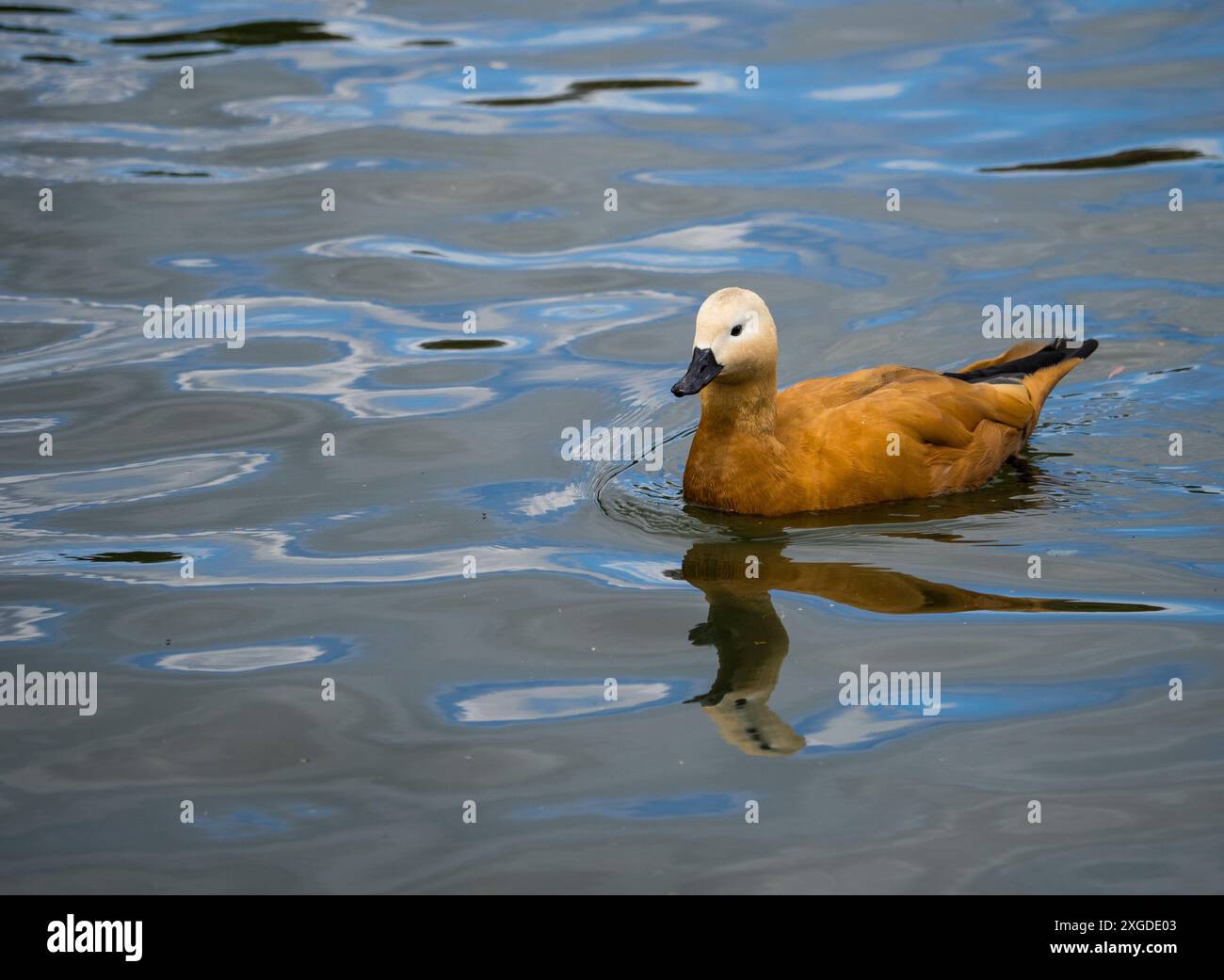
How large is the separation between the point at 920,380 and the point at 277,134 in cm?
742

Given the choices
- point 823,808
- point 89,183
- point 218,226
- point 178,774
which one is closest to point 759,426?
point 823,808

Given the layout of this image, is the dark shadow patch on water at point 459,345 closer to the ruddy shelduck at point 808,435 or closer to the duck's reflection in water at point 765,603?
the ruddy shelduck at point 808,435

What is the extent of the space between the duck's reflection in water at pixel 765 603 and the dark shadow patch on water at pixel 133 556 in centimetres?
246

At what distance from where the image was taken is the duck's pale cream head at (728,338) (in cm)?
720

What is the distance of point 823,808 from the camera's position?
535cm

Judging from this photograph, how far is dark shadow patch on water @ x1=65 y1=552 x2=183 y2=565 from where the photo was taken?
7.34m

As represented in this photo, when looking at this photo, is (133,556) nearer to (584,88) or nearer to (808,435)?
(808,435)

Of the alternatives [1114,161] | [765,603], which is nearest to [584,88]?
[1114,161]

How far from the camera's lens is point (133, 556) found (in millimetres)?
7387

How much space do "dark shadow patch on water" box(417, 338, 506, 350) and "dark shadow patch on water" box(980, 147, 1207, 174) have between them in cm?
472

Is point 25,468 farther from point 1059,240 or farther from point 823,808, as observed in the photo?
point 1059,240

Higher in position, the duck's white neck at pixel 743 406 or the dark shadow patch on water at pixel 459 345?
the dark shadow patch on water at pixel 459 345

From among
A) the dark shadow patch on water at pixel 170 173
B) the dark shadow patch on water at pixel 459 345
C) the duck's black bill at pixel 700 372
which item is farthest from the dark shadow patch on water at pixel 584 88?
the duck's black bill at pixel 700 372

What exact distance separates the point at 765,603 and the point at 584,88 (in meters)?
8.61
